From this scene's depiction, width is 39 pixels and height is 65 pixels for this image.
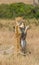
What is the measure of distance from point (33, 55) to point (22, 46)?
571 millimetres

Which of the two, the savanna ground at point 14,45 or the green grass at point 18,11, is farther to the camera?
the green grass at point 18,11

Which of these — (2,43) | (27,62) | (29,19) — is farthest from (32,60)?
(29,19)

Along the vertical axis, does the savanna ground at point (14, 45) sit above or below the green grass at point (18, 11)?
above

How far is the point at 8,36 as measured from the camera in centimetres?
1270

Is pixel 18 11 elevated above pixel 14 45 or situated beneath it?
situated beneath

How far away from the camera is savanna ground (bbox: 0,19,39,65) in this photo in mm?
8262

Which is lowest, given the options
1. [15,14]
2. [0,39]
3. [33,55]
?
[15,14]

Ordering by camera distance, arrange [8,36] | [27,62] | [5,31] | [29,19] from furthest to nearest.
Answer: [29,19] < [5,31] < [8,36] < [27,62]

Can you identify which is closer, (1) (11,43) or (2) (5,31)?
(1) (11,43)

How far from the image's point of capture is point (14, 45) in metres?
10.8

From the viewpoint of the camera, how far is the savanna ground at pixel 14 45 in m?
8.26

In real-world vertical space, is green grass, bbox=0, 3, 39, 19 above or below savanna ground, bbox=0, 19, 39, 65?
below

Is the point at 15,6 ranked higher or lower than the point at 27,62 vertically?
lower

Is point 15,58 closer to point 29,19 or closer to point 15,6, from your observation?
point 29,19
